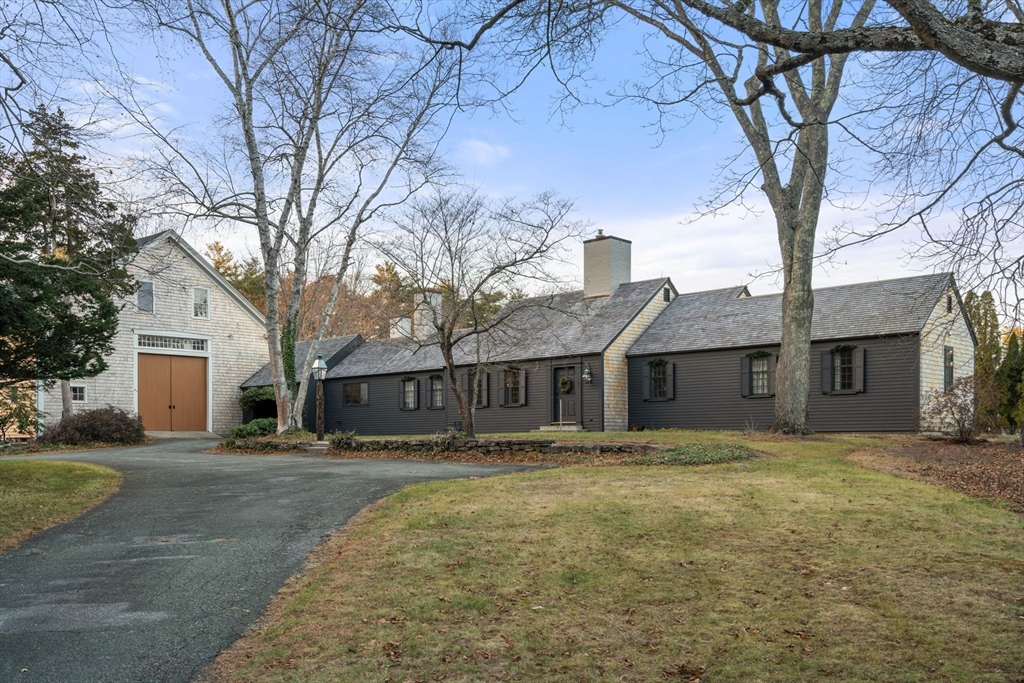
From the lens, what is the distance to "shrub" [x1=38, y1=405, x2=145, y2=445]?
24188mm

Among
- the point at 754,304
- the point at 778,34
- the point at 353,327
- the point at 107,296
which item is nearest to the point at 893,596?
the point at 778,34

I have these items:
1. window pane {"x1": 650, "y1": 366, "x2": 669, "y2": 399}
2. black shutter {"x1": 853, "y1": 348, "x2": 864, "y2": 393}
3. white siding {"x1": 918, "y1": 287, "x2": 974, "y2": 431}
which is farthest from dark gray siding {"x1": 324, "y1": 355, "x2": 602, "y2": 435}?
white siding {"x1": 918, "y1": 287, "x2": 974, "y2": 431}

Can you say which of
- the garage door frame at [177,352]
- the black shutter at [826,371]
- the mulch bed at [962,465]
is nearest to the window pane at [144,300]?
the garage door frame at [177,352]

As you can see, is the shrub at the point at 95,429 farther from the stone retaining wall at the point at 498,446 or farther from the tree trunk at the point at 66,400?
the stone retaining wall at the point at 498,446

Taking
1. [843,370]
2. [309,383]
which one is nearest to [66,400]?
[309,383]

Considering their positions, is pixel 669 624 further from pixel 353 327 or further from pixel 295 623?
pixel 353 327

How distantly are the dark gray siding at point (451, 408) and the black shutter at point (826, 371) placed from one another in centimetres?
649

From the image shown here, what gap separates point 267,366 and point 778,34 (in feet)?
104

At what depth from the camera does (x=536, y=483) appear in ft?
38.0

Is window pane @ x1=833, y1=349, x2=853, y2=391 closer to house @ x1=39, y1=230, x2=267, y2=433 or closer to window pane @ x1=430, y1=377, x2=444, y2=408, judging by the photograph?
window pane @ x1=430, y1=377, x2=444, y2=408

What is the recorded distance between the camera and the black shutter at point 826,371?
2252cm

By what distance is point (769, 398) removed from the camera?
23438 mm

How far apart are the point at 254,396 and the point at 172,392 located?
9.84 feet

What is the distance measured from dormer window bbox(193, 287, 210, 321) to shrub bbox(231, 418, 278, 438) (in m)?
7.96
